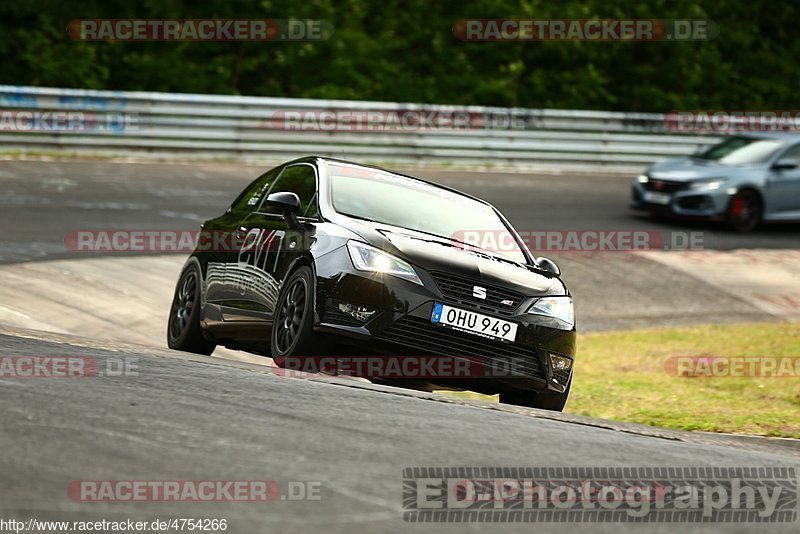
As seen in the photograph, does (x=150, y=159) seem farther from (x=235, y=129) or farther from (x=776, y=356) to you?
(x=776, y=356)

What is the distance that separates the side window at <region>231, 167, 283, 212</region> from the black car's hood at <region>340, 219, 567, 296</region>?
1566mm

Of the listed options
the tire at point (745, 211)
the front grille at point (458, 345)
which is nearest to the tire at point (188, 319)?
the front grille at point (458, 345)

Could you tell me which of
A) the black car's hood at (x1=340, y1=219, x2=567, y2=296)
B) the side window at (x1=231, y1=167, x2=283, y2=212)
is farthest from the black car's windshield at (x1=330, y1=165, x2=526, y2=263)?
the side window at (x1=231, y1=167, x2=283, y2=212)

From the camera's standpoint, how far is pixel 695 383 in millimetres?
11250

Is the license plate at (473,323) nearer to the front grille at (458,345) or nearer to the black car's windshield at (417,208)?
the front grille at (458,345)

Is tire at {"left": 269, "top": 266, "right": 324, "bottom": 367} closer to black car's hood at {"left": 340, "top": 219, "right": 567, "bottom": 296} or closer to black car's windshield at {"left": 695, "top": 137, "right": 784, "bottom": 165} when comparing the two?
black car's hood at {"left": 340, "top": 219, "right": 567, "bottom": 296}

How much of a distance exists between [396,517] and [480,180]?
Answer: 17407mm

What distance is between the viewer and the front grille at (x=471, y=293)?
25.9ft

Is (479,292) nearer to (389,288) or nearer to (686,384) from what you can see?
(389,288)

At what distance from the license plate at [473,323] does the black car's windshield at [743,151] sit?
13.2 metres

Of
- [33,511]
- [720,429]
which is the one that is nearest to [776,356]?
[720,429]

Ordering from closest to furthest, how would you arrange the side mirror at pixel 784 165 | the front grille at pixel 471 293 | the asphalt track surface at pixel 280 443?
the asphalt track surface at pixel 280 443
the front grille at pixel 471 293
the side mirror at pixel 784 165

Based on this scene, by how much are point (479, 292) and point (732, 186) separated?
12.9m

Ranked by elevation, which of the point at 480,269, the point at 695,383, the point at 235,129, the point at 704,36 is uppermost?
the point at 704,36
